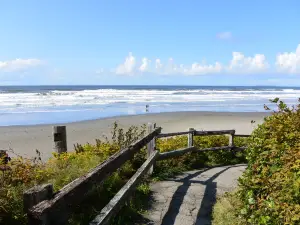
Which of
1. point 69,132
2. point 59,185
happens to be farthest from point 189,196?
point 69,132

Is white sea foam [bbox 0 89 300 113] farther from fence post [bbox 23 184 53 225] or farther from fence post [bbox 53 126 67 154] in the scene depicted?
fence post [bbox 23 184 53 225]

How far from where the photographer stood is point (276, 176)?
3.92 m

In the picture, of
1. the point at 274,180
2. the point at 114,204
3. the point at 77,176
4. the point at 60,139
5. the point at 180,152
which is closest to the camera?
the point at 274,180

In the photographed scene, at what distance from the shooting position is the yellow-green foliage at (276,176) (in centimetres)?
335

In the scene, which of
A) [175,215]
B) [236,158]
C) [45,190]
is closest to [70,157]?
[175,215]

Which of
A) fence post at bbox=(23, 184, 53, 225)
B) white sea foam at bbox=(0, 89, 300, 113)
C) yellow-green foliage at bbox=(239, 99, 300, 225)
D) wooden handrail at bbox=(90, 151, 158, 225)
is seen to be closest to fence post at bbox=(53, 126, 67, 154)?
wooden handrail at bbox=(90, 151, 158, 225)

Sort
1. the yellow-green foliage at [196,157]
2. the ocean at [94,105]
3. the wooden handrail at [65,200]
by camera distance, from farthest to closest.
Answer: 1. the ocean at [94,105]
2. the yellow-green foliage at [196,157]
3. the wooden handrail at [65,200]

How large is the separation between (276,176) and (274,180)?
0.38 feet

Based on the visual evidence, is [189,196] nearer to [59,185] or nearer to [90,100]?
[59,185]

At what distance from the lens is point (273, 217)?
354 centimetres

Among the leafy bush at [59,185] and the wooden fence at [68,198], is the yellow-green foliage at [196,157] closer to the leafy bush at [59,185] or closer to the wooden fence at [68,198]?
the leafy bush at [59,185]

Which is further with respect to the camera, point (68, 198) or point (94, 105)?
point (94, 105)

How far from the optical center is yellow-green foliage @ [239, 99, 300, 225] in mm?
3346

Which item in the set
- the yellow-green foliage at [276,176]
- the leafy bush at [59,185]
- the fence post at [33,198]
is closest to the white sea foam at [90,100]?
the leafy bush at [59,185]
